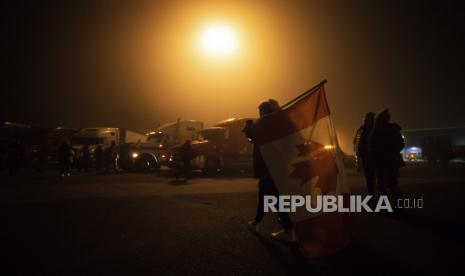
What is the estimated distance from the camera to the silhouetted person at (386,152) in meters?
7.12

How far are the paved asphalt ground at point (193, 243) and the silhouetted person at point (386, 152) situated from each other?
702mm

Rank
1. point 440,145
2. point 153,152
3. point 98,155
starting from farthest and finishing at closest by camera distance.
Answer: point 440,145, point 98,155, point 153,152

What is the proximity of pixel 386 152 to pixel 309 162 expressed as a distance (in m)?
3.41

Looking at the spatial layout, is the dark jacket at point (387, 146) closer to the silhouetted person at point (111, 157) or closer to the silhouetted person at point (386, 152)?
the silhouetted person at point (386, 152)

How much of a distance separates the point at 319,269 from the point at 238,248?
1.23 m

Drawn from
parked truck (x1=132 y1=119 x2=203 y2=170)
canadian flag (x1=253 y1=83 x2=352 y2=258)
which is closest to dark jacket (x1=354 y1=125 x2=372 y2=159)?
canadian flag (x1=253 y1=83 x2=352 y2=258)

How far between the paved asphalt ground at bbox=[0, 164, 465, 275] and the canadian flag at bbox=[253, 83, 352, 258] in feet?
0.98

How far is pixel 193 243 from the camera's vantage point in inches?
196

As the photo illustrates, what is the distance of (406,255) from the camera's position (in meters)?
4.37

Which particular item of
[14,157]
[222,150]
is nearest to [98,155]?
[14,157]

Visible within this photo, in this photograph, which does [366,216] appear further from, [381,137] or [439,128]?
[439,128]

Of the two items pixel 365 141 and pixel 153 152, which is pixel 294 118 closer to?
pixel 365 141

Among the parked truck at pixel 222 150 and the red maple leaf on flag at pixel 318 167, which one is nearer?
the red maple leaf on flag at pixel 318 167

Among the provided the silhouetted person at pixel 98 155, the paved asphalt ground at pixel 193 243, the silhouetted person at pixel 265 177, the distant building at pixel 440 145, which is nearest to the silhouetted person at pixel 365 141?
the paved asphalt ground at pixel 193 243
